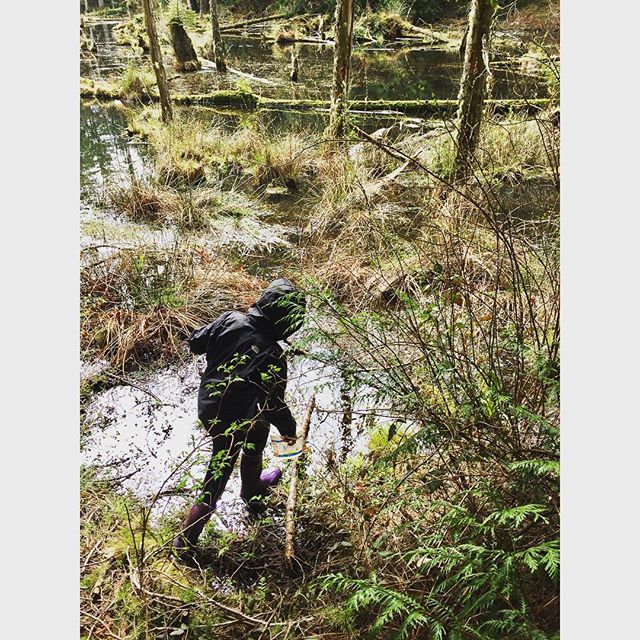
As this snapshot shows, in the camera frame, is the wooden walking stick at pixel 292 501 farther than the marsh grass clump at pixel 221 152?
No

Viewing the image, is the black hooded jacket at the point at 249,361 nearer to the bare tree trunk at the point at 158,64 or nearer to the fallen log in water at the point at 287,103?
the fallen log in water at the point at 287,103

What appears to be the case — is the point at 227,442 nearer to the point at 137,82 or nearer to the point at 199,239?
the point at 199,239

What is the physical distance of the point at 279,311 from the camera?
2184 millimetres

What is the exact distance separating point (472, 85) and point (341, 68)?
54 cm

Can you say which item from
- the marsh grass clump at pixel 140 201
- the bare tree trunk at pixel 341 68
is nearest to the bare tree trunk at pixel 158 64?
the marsh grass clump at pixel 140 201

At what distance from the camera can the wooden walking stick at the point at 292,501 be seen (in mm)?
2064

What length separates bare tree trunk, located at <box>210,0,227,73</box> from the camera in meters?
2.59

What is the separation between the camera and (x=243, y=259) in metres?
2.55

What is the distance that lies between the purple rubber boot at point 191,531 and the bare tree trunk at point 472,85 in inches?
→ 61.5

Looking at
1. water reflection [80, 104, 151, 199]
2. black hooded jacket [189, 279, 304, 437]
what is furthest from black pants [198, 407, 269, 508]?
water reflection [80, 104, 151, 199]

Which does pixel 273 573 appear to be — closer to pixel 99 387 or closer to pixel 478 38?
pixel 99 387

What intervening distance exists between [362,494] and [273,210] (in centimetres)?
130

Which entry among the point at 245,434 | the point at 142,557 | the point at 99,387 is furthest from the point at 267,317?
the point at 142,557
